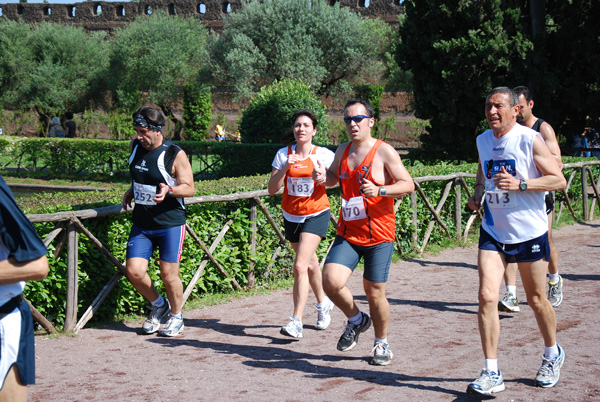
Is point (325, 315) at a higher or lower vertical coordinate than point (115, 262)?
lower

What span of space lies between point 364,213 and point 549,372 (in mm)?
1505

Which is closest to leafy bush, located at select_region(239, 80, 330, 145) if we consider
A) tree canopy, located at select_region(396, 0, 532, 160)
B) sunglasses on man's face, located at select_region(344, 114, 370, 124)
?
tree canopy, located at select_region(396, 0, 532, 160)

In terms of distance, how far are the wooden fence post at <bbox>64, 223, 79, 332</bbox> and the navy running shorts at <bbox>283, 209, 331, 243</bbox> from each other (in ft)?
5.54

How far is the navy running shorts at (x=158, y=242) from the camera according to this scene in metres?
5.49

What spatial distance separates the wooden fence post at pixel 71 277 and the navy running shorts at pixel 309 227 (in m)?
1.69

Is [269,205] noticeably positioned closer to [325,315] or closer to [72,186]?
[325,315]

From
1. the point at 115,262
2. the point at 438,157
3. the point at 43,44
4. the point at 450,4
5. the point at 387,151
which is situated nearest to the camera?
the point at 387,151

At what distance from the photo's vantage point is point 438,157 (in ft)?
54.7

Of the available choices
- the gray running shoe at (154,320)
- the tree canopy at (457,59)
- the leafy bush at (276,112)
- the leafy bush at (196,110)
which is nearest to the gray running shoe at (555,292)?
the gray running shoe at (154,320)

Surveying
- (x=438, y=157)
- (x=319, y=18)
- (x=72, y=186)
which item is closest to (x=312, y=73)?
(x=319, y=18)

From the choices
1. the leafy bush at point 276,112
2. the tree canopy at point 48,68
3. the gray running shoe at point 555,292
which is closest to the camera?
the gray running shoe at point 555,292

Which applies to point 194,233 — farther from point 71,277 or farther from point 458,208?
point 458,208

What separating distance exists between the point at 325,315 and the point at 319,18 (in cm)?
3091

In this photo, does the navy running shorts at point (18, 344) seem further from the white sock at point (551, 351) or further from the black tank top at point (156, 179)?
the white sock at point (551, 351)
